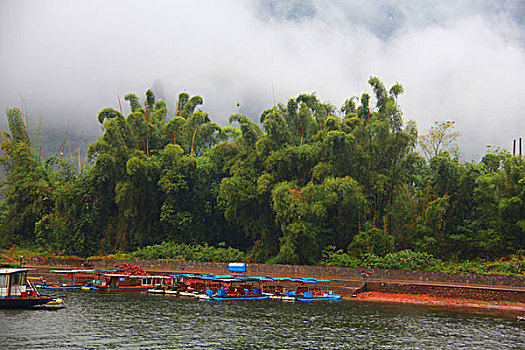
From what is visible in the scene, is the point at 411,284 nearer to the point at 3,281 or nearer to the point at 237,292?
the point at 237,292

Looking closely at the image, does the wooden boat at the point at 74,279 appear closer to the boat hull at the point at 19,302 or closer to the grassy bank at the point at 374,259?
the grassy bank at the point at 374,259

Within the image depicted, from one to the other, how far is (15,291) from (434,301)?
26000 mm

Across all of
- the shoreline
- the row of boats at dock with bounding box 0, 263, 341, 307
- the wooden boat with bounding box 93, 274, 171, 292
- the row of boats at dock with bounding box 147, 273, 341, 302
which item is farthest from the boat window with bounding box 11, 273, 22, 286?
the shoreline

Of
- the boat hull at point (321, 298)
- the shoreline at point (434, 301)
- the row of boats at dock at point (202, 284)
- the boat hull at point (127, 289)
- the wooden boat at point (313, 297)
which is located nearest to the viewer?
the shoreline at point (434, 301)

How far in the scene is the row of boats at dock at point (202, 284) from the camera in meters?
33.2

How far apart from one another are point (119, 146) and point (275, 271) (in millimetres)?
21555

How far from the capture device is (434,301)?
31531 millimetres

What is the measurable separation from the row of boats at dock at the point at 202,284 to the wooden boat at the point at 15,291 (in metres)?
3.57

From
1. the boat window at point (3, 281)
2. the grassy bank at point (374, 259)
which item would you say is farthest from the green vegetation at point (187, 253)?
the boat window at point (3, 281)

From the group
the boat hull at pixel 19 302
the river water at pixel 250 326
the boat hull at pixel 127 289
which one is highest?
the boat hull at pixel 19 302

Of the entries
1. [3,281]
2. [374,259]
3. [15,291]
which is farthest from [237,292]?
[3,281]

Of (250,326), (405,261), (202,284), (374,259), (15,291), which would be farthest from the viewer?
(374,259)

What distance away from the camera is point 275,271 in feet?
126

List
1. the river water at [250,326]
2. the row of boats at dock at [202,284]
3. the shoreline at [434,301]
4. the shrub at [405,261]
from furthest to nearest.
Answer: the shrub at [405,261] < the row of boats at dock at [202,284] < the shoreline at [434,301] < the river water at [250,326]
